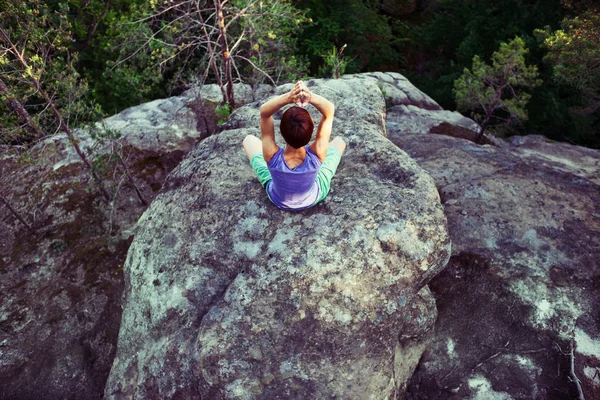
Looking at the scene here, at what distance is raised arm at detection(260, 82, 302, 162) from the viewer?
4.53 m

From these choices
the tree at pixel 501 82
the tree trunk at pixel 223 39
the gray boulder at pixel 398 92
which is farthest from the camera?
the gray boulder at pixel 398 92

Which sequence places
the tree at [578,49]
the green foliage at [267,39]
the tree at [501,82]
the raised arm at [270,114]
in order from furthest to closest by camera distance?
the tree at [501,82] < the green foliage at [267,39] < the tree at [578,49] < the raised arm at [270,114]

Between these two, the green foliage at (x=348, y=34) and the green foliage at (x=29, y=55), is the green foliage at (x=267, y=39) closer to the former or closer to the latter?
the green foliage at (x=29, y=55)

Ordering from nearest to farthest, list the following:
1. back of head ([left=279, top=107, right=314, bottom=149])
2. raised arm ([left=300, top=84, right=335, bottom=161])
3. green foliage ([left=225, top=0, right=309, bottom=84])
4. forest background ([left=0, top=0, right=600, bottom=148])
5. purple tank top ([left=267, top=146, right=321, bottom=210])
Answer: back of head ([left=279, top=107, right=314, bottom=149])
purple tank top ([left=267, top=146, right=321, bottom=210])
raised arm ([left=300, top=84, right=335, bottom=161])
forest background ([left=0, top=0, right=600, bottom=148])
green foliage ([left=225, top=0, right=309, bottom=84])

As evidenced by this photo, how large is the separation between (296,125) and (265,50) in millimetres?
8805

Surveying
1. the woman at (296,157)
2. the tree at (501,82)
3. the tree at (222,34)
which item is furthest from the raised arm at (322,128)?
the tree at (501,82)

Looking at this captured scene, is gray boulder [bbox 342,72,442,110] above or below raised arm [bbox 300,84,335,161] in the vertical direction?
below

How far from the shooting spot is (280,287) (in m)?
4.28

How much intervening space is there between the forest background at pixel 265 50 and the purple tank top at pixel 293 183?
3.91m

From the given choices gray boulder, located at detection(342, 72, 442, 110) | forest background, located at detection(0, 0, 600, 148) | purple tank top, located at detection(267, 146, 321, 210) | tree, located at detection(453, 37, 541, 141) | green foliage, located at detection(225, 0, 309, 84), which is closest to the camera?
purple tank top, located at detection(267, 146, 321, 210)

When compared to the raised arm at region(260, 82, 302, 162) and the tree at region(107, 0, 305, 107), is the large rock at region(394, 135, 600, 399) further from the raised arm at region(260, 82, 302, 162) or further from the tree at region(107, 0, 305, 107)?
the tree at region(107, 0, 305, 107)

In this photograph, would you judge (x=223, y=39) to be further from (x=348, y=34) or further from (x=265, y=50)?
(x=348, y=34)

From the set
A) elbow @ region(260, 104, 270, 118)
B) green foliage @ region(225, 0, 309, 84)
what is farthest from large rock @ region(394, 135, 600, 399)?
green foliage @ region(225, 0, 309, 84)

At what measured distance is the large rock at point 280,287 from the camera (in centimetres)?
411
